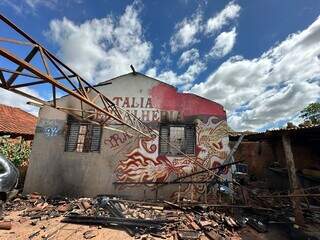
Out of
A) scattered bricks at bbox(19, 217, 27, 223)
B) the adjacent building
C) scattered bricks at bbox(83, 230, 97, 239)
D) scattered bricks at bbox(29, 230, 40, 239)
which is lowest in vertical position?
scattered bricks at bbox(29, 230, 40, 239)

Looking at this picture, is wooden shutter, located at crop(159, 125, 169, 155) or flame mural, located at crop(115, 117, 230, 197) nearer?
flame mural, located at crop(115, 117, 230, 197)

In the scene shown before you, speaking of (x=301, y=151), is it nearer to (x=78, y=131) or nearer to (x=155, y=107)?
(x=155, y=107)

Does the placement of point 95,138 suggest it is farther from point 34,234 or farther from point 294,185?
point 294,185

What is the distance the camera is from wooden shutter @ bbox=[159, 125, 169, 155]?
38.2ft

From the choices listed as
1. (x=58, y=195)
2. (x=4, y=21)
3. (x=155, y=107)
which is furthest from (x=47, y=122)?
(x=4, y=21)

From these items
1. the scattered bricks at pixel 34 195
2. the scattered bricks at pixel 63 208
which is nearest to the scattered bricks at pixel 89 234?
the scattered bricks at pixel 63 208

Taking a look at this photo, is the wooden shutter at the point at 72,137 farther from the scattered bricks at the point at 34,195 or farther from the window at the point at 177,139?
the window at the point at 177,139

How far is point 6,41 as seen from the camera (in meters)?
4.26

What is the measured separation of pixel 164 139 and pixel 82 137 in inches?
182

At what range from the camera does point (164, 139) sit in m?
11.7

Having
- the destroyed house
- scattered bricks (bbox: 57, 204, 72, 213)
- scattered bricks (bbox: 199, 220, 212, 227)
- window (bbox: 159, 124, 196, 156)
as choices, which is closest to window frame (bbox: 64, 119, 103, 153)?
the destroyed house

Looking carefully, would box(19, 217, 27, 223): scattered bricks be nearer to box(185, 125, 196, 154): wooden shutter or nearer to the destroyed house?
the destroyed house

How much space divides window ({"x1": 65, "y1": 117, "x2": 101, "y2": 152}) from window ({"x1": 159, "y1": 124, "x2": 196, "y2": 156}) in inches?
141

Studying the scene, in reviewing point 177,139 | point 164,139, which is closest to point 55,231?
point 164,139
